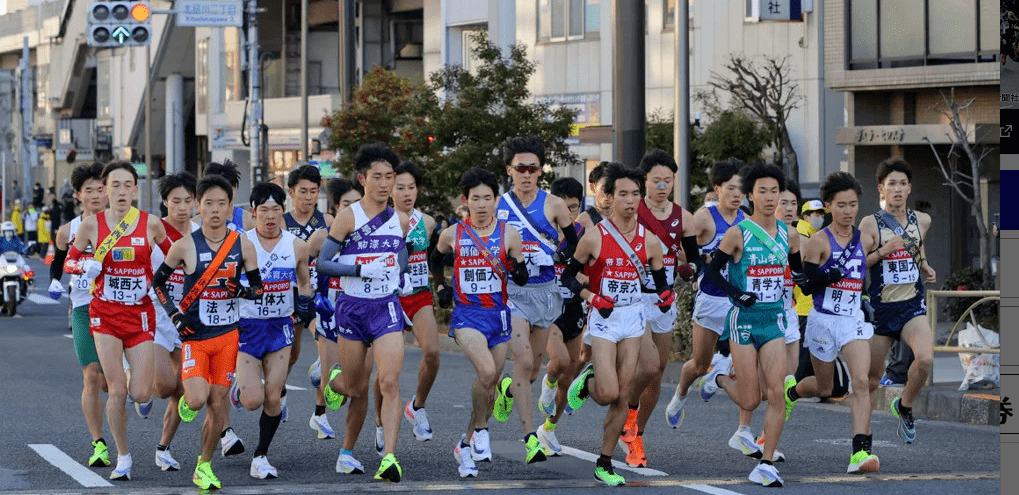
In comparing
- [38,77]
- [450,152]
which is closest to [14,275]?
[450,152]

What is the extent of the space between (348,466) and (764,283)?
2816 millimetres

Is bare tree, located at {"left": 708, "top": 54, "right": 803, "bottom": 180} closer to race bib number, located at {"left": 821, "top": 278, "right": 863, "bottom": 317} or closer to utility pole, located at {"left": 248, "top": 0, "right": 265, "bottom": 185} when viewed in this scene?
utility pole, located at {"left": 248, "top": 0, "right": 265, "bottom": 185}

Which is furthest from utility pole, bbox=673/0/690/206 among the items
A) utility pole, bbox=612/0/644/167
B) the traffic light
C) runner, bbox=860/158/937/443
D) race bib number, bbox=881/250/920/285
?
the traffic light

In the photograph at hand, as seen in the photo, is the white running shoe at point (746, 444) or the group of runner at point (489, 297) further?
the white running shoe at point (746, 444)

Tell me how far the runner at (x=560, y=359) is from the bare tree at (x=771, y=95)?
1596 cm

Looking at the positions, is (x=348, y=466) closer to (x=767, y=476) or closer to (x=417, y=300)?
(x=417, y=300)

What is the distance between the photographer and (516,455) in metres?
11.4

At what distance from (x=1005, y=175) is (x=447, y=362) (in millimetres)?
15098

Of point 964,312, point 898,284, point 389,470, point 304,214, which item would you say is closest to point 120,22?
point 304,214

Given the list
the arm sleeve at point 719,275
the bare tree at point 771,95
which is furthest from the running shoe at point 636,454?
the bare tree at point 771,95

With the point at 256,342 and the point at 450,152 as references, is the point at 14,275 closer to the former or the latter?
the point at 450,152

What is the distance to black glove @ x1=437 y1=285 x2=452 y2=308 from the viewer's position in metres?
10.3

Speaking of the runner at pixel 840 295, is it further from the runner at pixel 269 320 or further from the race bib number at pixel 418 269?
the runner at pixel 269 320

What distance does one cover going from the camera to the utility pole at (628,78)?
62.0 feet
